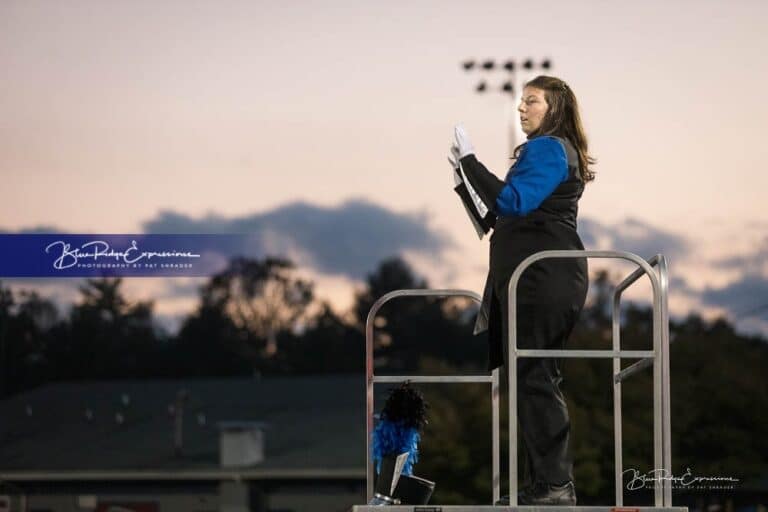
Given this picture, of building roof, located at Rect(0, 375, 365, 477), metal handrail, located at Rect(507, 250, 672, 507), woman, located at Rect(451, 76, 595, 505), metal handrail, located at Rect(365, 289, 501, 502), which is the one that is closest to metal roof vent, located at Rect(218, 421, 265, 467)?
building roof, located at Rect(0, 375, 365, 477)

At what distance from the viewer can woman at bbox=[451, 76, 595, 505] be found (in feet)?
21.8

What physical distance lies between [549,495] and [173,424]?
191 ft

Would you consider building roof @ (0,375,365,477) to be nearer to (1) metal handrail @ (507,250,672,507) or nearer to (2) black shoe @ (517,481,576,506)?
(2) black shoe @ (517,481,576,506)

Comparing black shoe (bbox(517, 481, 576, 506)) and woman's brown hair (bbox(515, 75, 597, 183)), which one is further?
woman's brown hair (bbox(515, 75, 597, 183))

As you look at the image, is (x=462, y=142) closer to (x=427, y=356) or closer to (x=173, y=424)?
(x=173, y=424)

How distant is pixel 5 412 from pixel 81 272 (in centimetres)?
5087

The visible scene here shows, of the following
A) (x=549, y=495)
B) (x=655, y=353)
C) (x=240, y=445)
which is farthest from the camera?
(x=240, y=445)

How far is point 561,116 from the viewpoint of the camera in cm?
687

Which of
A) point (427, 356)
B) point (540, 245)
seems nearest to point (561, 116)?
point (540, 245)

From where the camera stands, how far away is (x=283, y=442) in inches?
2389

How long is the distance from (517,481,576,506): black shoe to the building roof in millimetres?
48104

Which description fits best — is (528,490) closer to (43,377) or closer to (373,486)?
(373,486)

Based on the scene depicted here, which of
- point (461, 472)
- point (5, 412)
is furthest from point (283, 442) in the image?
point (461, 472)

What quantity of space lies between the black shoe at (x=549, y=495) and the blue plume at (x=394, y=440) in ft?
2.28
